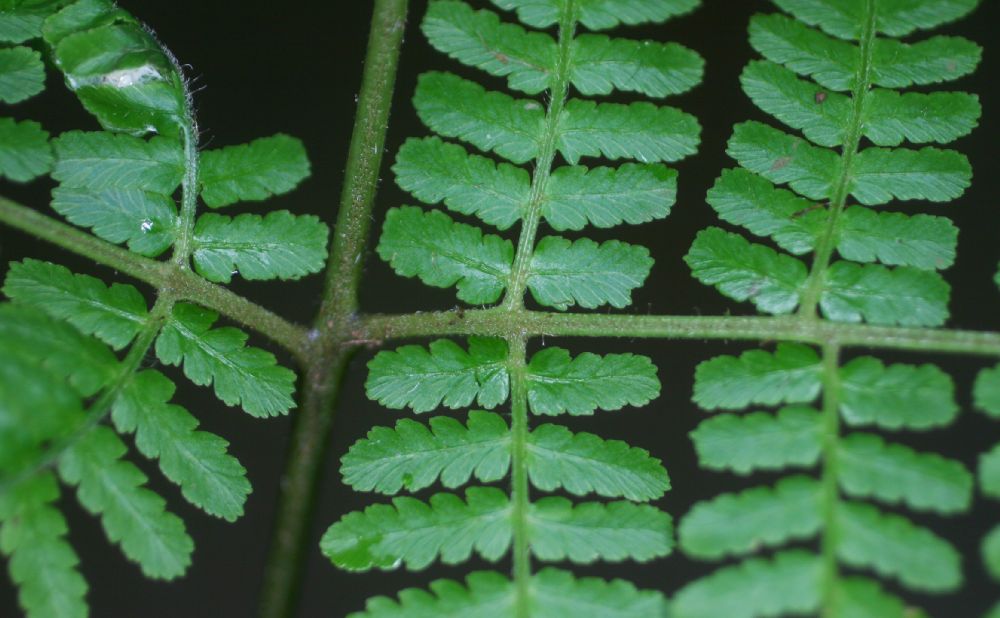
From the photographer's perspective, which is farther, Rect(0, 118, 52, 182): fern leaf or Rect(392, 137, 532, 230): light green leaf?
Rect(392, 137, 532, 230): light green leaf

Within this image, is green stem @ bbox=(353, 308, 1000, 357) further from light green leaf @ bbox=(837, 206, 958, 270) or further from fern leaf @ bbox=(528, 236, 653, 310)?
light green leaf @ bbox=(837, 206, 958, 270)

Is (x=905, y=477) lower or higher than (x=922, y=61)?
lower

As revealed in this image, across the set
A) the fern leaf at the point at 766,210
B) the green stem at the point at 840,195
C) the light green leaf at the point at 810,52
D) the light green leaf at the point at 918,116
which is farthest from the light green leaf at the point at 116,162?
the light green leaf at the point at 918,116

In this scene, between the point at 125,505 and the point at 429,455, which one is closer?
the point at 125,505

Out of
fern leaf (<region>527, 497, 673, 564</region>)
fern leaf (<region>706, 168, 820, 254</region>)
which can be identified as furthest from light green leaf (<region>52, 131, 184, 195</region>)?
fern leaf (<region>706, 168, 820, 254</region>)

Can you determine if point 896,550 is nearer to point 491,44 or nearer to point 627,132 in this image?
point 627,132

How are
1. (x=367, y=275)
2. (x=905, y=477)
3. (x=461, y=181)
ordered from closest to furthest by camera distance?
(x=905, y=477) → (x=461, y=181) → (x=367, y=275)

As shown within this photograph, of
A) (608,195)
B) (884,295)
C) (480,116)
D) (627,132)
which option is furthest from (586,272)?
(884,295)
